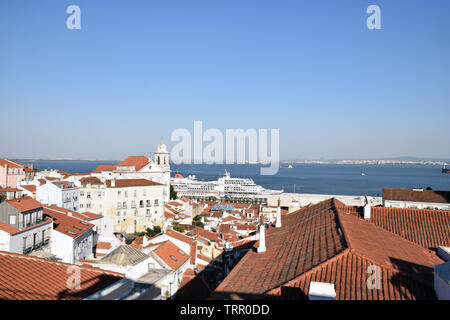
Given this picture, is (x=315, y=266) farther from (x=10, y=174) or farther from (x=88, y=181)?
(x=10, y=174)

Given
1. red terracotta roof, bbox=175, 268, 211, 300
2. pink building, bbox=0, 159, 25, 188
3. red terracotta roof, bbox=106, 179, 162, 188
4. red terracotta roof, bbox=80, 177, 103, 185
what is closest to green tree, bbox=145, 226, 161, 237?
red terracotta roof, bbox=106, 179, 162, 188

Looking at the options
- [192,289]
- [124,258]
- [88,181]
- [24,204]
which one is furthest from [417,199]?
[88,181]

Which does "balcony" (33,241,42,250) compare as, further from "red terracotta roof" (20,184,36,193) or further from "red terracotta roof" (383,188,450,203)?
"red terracotta roof" (383,188,450,203)

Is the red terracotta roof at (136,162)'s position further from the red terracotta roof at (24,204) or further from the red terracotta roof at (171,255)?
the red terracotta roof at (171,255)

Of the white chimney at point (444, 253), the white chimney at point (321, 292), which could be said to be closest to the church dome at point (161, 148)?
the white chimney at point (444, 253)

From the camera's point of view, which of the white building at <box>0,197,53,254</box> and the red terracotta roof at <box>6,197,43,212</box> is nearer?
the white building at <box>0,197,53,254</box>
